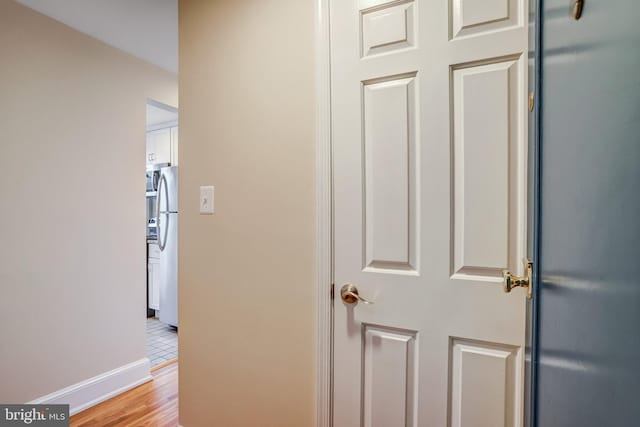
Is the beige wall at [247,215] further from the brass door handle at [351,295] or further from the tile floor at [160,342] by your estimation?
the tile floor at [160,342]

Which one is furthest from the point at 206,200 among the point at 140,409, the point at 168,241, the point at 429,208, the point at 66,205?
the point at 168,241

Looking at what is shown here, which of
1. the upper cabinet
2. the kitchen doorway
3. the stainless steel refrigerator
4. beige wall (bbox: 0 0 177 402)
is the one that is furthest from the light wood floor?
the upper cabinet

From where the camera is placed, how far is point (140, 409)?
6.53 ft

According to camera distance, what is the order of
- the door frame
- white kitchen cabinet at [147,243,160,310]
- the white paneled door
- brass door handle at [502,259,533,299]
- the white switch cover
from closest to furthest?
1. brass door handle at [502,259,533,299]
2. the white paneled door
3. the door frame
4. the white switch cover
5. white kitchen cabinet at [147,243,160,310]

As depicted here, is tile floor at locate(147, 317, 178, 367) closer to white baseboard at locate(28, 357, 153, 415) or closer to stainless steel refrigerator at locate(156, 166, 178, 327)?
stainless steel refrigerator at locate(156, 166, 178, 327)

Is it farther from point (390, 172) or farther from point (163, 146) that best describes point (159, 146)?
point (390, 172)

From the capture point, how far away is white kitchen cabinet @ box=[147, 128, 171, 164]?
12.2 feet

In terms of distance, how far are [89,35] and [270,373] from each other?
7.82ft

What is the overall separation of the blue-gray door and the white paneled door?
318mm

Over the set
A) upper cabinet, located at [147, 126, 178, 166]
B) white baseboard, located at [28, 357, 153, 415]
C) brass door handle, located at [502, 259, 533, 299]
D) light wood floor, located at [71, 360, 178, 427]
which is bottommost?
light wood floor, located at [71, 360, 178, 427]

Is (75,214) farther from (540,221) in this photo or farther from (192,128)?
(540,221)

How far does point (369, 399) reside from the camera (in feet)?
3.73

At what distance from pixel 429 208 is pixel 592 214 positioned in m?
0.64

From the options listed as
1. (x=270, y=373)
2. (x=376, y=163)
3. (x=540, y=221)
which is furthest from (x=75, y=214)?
(x=540, y=221)
